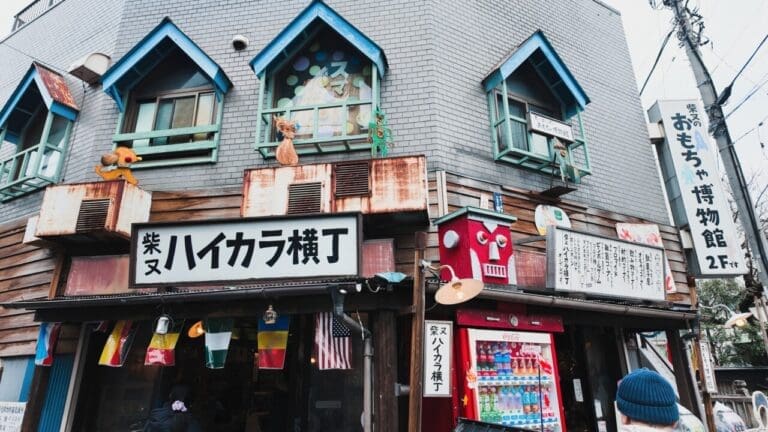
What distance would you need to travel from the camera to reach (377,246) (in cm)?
811

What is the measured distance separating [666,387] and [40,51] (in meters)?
17.2

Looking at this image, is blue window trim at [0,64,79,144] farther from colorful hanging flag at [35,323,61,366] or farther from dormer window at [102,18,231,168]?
colorful hanging flag at [35,323,61,366]

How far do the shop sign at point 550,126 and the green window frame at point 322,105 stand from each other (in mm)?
3580

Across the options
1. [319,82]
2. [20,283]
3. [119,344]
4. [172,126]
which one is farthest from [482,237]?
[20,283]

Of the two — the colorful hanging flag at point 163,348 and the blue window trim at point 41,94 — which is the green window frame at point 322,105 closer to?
the colorful hanging flag at point 163,348

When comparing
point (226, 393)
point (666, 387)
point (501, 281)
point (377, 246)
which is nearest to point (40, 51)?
point (226, 393)

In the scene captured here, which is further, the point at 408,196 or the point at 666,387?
the point at 408,196

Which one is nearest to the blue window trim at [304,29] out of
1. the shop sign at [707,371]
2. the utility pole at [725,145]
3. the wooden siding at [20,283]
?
the wooden siding at [20,283]

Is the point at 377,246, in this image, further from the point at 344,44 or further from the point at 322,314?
the point at 344,44

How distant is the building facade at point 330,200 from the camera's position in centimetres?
737

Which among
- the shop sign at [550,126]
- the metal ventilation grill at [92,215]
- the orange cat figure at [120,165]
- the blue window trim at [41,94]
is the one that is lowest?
the metal ventilation grill at [92,215]

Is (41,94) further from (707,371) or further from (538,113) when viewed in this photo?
(707,371)

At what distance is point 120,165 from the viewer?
8.92 metres

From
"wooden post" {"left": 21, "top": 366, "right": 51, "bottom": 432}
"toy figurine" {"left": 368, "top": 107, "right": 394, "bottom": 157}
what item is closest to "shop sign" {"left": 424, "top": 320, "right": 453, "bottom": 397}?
"toy figurine" {"left": 368, "top": 107, "right": 394, "bottom": 157}
